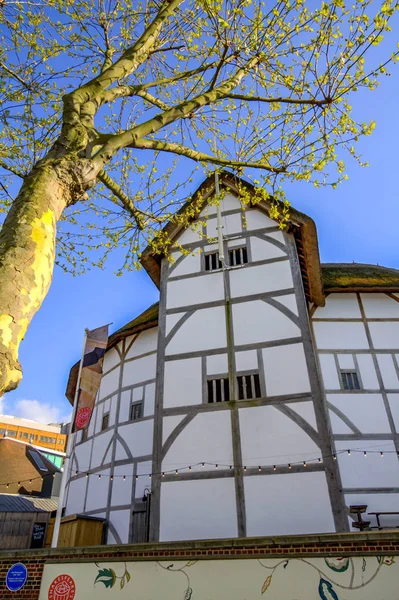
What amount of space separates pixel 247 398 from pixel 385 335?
5.74 m

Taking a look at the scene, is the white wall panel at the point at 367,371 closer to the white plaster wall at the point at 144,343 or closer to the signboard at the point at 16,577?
the white plaster wall at the point at 144,343

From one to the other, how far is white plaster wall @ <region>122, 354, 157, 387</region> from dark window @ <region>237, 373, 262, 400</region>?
430cm

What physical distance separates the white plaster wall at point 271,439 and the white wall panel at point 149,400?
430 cm

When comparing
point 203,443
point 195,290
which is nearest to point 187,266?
point 195,290

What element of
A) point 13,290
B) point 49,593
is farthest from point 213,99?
point 49,593

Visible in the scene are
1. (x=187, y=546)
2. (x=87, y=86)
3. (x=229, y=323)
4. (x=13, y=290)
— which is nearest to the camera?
(x=13, y=290)

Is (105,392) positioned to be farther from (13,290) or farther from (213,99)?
(13,290)

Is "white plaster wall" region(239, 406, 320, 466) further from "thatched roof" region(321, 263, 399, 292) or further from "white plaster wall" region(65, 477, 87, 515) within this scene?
"white plaster wall" region(65, 477, 87, 515)

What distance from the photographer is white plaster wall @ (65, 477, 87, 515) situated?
1387 cm

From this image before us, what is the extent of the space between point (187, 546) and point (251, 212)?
9977 millimetres

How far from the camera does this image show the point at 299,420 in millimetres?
9562

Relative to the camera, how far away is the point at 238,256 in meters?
12.8

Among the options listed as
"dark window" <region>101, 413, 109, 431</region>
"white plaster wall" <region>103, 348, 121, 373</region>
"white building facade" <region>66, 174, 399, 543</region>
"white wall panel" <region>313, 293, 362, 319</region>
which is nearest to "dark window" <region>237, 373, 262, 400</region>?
"white building facade" <region>66, 174, 399, 543</region>

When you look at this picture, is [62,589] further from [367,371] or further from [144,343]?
[367,371]
